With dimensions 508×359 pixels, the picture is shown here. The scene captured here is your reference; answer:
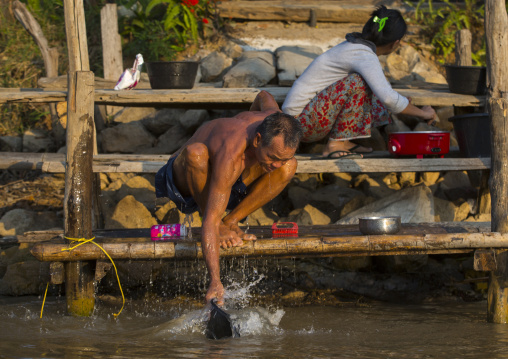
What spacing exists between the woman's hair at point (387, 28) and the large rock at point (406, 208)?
1.51 metres

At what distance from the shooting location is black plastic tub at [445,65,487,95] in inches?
275

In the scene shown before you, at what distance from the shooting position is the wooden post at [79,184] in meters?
5.50

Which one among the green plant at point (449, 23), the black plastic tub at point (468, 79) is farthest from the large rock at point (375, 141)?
the green plant at point (449, 23)

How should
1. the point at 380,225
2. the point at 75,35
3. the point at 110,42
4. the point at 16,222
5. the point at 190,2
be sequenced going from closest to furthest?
the point at 380,225 → the point at 75,35 → the point at 16,222 → the point at 110,42 → the point at 190,2

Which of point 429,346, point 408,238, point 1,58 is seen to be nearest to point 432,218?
point 408,238

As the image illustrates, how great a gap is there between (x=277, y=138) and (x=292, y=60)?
4174mm

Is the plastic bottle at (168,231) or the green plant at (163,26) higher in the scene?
the green plant at (163,26)

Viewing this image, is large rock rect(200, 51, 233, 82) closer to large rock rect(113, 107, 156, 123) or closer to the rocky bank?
the rocky bank

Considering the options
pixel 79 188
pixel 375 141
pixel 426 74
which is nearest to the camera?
pixel 79 188

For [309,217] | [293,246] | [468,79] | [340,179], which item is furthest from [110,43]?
[293,246]

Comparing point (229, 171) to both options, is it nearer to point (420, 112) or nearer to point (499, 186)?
point (499, 186)

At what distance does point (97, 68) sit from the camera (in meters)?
9.66

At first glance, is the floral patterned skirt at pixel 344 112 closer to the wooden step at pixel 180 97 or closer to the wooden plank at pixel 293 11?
the wooden step at pixel 180 97

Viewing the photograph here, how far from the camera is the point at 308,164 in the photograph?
633 cm
